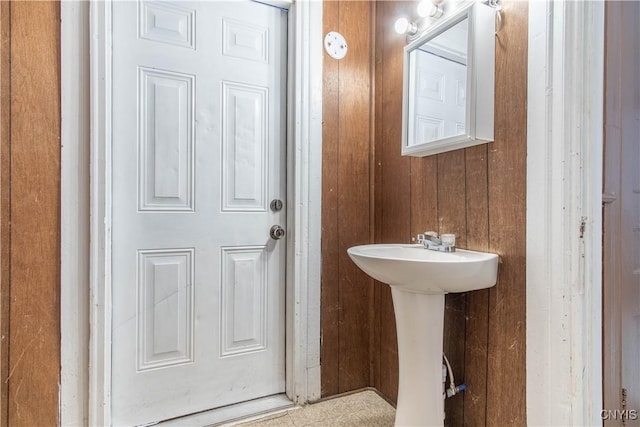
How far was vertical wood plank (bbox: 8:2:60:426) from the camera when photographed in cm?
119

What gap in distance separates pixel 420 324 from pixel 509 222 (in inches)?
18.0

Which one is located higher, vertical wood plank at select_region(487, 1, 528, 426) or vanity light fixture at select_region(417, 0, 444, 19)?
vanity light fixture at select_region(417, 0, 444, 19)

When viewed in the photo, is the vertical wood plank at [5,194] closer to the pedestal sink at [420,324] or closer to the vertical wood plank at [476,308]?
the pedestal sink at [420,324]

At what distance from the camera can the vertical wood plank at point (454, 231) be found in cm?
132

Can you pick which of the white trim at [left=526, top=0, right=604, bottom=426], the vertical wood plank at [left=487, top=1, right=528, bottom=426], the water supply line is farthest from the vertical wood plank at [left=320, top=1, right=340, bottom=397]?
the white trim at [left=526, top=0, right=604, bottom=426]

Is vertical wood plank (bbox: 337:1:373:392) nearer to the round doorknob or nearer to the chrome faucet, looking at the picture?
the round doorknob

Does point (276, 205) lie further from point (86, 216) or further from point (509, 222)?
point (509, 222)

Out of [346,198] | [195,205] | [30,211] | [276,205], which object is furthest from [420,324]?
[30,211]

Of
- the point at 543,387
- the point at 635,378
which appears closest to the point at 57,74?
the point at 543,387

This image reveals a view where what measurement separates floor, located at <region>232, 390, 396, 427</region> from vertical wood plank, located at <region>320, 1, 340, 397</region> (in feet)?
0.27

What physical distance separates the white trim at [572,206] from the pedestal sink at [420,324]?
206mm

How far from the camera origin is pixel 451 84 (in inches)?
51.3

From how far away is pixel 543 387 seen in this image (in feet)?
3.44

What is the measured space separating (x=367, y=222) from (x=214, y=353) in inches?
36.9
